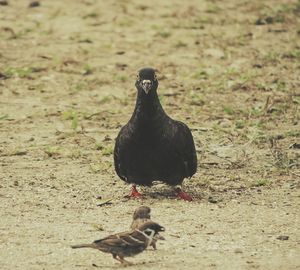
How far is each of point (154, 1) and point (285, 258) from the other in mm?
11290

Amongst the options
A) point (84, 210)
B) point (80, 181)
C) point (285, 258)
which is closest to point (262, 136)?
point (80, 181)

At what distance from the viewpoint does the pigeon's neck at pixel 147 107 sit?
9.48m

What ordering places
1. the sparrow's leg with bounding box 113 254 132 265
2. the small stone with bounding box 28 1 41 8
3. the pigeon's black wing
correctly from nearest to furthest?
the sparrow's leg with bounding box 113 254 132 265 → the pigeon's black wing → the small stone with bounding box 28 1 41 8

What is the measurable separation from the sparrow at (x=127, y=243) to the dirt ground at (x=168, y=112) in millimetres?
155

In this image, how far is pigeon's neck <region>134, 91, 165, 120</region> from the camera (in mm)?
9477

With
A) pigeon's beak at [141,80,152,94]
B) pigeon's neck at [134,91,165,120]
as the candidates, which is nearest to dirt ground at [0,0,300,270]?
pigeon's neck at [134,91,165,120]

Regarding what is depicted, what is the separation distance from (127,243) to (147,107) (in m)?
2.23

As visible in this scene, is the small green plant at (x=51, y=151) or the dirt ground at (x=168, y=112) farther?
the small green plant at (x=51, y=151)

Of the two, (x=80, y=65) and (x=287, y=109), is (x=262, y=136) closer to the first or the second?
(x=287, y=109)

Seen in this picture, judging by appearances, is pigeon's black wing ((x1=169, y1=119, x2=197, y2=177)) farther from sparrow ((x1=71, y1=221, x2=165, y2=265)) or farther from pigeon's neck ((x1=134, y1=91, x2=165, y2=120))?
sparrow ((x1=71, y1=221, x2=165, y2=265))

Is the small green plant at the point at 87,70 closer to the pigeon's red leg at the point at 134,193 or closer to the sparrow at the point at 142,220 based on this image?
the pigeon's red leg at the point at 134,193

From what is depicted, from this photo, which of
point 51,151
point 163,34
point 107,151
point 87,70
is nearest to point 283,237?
point 107,151

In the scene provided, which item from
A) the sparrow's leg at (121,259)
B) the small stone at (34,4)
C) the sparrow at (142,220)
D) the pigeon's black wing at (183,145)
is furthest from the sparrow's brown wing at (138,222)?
the small stone at (34,4)

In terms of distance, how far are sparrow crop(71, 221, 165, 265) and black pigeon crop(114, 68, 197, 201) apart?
1736 mm
